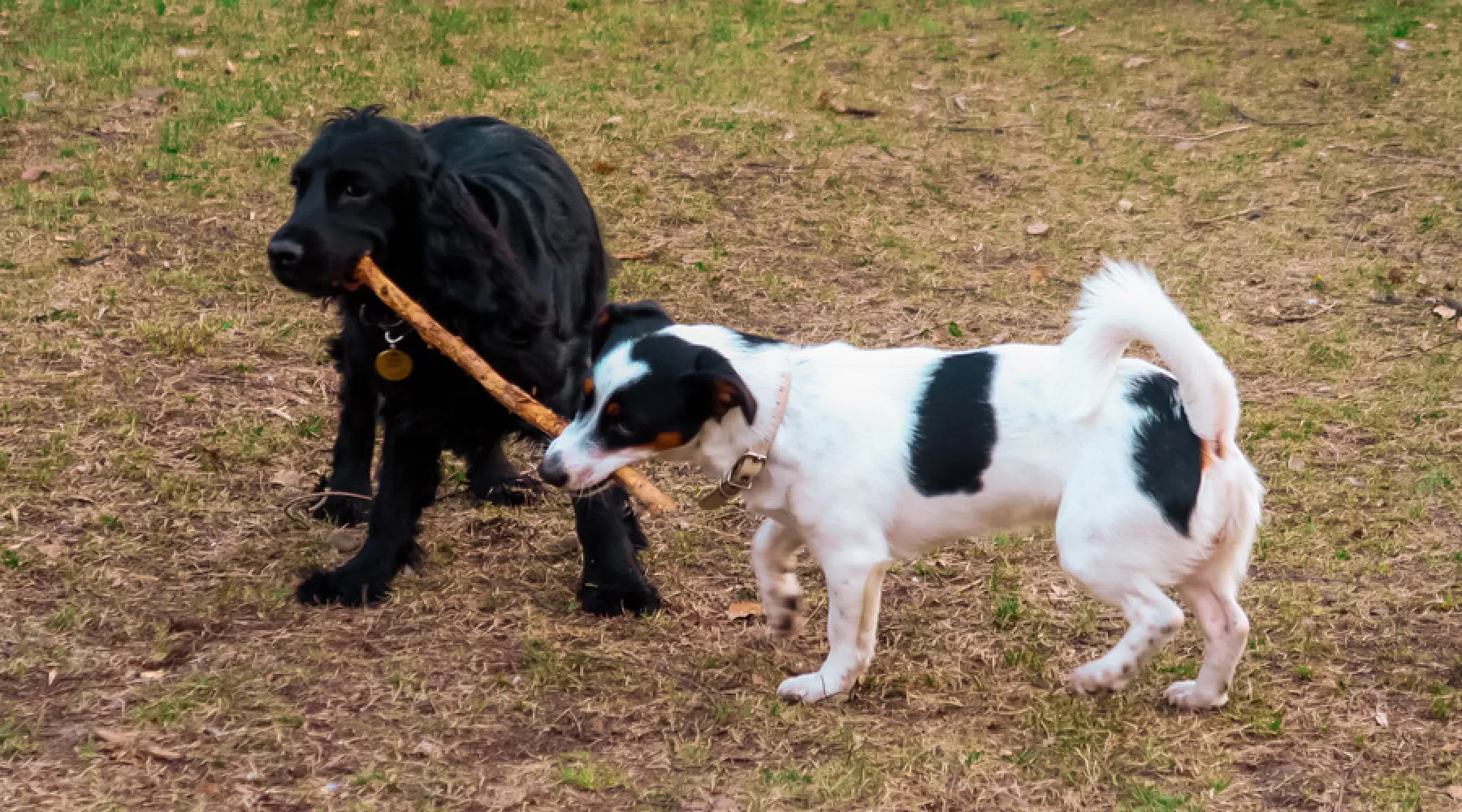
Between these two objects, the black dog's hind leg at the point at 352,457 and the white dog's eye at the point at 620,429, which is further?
the black dog's hind leg at the point at 352,457

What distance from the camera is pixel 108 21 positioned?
29.7 ft

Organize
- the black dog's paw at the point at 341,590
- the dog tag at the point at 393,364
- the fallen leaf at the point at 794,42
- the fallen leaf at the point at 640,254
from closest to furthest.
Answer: the dog tag at the point at 393,364
the black dog's paw at the point at 341,590
the fallen leaf at the point at 640,254
the fallen leaf at the point at 794,42

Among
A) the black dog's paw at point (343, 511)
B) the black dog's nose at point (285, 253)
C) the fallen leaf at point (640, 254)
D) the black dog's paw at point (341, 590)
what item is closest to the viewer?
the black dog's nose at point (285, 253)

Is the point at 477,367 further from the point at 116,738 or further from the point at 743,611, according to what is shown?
the point at 116,738

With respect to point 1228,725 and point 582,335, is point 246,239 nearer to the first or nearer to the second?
point 582,335

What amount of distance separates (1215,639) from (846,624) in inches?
36.0

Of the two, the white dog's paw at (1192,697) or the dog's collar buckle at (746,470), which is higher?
the dog's collar buckle at (746,470)

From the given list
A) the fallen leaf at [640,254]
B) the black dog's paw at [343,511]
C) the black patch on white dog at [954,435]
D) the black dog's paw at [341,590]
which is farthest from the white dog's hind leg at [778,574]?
the fallen leaf at [640,254]

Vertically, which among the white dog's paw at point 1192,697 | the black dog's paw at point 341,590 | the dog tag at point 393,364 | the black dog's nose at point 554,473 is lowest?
the white dog's paw at point 1192,697

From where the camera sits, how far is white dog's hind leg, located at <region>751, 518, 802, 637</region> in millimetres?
3650

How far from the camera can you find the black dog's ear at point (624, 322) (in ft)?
11.6

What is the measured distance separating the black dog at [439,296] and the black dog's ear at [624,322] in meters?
0.08

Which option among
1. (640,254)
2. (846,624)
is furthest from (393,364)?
(640,254)

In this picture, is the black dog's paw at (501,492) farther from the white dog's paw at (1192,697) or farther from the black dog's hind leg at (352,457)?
the white dog's paw at (1192,697)
